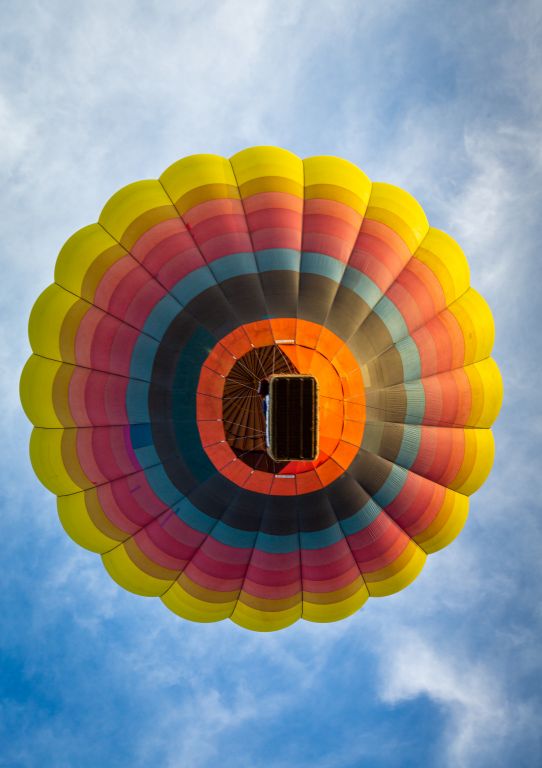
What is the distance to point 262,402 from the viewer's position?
261 inches

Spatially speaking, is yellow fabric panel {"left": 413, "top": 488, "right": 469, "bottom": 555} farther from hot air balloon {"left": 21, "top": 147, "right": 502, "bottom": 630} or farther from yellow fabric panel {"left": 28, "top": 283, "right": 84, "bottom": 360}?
yellow fabric panel {"left": 28, "top": 283, "right": 84, "bottom": 360}

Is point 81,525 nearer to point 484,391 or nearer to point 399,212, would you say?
point 484,391

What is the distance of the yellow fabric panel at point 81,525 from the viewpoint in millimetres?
7785

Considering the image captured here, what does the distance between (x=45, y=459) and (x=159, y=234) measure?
368cm

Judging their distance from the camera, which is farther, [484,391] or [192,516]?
[484,391]

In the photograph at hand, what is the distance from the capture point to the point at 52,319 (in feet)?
24.1

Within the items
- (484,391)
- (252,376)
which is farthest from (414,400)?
(252,376)

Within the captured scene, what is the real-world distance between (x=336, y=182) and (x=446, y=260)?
1.93 metres

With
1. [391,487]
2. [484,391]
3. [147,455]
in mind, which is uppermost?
[484,391]

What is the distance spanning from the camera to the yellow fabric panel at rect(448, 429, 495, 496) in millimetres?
7883

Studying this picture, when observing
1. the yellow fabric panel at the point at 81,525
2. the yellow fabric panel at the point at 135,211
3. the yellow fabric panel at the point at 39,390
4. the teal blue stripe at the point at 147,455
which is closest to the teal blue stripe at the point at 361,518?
the teal blue stripe at the point at 147,455

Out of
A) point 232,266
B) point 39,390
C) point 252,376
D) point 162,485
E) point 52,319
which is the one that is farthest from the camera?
point 39,390

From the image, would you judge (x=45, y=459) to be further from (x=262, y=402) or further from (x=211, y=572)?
(x=262, y=402)

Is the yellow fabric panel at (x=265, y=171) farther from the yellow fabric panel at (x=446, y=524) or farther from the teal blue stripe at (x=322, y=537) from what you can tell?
the yellow fabric panel at (x=446, y=524)
